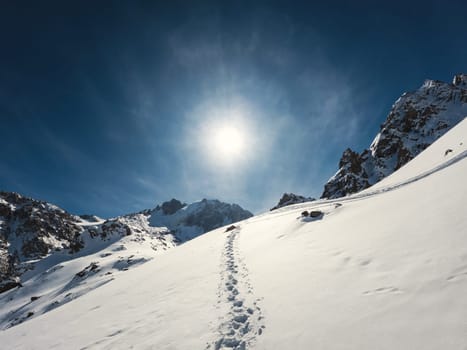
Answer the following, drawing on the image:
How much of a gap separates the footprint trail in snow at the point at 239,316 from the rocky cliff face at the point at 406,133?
11451 cm

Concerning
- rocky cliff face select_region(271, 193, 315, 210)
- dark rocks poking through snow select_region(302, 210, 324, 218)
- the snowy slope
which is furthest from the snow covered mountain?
rocky cliff face select_region(271, 193, 315, 210)

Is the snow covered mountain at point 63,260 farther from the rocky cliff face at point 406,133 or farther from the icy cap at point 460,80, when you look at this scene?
the icy cap at point 460,80

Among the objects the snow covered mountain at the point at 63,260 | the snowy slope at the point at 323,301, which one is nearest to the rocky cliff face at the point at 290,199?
the snow covered mountain at the point at 63,260

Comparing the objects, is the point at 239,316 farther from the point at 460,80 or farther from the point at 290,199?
the point at 460,80

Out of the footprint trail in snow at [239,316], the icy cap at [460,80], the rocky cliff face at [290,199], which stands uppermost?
the icy cap at [460,80]

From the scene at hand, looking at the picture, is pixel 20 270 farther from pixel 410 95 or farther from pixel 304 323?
pixel 410 95

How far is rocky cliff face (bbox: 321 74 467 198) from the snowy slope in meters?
112

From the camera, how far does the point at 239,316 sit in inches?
233

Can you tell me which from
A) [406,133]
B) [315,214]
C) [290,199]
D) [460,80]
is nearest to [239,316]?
[315,214]

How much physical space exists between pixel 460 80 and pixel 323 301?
19966 cm

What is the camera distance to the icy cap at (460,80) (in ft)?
438

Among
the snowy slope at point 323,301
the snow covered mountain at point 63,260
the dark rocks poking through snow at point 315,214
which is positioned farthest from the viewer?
the snow covered mountain at point 63,260

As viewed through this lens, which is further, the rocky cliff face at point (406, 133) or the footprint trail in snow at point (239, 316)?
the rocky cliff face at point (406, 133)

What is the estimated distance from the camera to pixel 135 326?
271 inches
